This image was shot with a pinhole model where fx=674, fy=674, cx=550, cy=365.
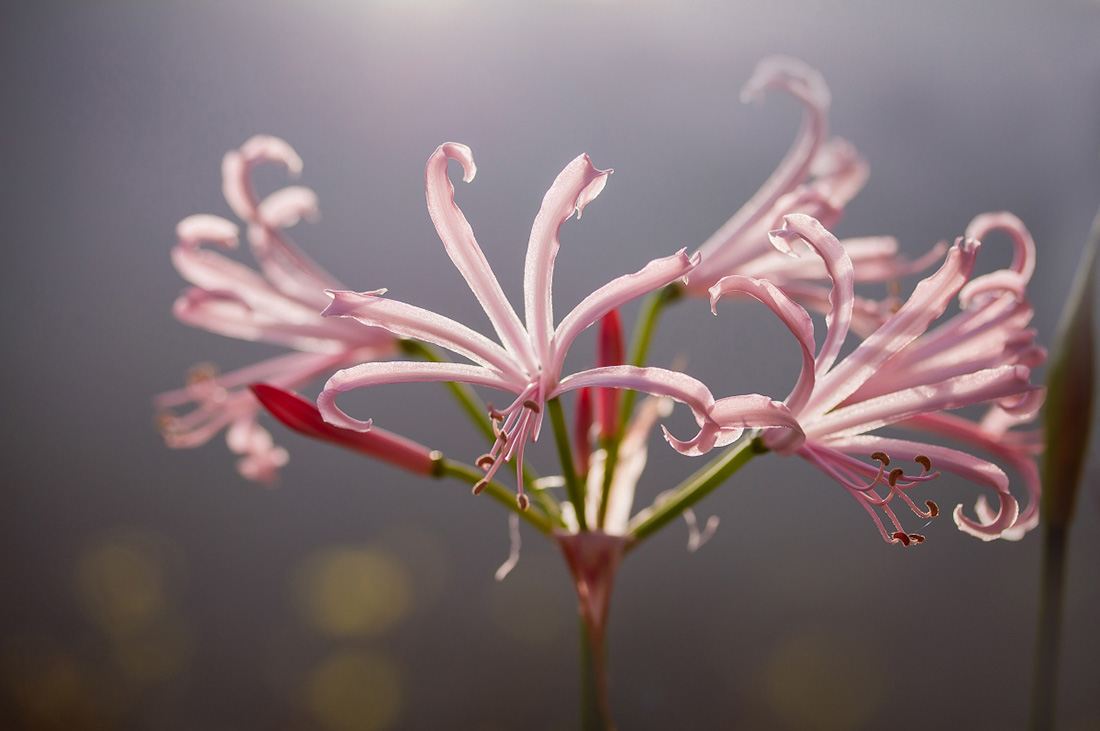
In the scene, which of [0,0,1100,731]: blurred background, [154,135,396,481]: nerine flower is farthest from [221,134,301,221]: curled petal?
[0,0,1100,731]: blurred background

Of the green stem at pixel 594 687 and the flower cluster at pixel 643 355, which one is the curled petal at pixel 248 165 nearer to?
the flower cluster at pixel 643 355

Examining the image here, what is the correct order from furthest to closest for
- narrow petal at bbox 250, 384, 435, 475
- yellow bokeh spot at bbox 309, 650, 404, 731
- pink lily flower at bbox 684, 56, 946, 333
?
yellow bokeh spot at bbox 309, 650, 404, 731, pink lily flower at bbox 684, 56, 946, 333, narrow petal at bbox 250, 384, 435, 475

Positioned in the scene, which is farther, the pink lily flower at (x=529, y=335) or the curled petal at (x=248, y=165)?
the curled petal at (x=248, y=165)

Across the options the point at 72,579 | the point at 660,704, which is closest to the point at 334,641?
the point at 72,579

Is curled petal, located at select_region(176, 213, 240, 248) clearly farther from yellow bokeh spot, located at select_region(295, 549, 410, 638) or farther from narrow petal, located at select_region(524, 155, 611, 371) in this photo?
yellow bokeh spot, located at select_region(295, 549, 410, 638)

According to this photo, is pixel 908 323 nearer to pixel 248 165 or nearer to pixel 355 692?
pixel 248 165

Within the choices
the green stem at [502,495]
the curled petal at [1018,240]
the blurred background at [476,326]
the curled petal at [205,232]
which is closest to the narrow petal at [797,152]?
the curled petal at [1018,240]
